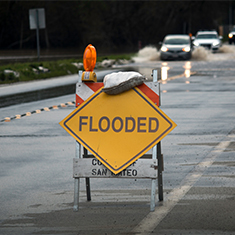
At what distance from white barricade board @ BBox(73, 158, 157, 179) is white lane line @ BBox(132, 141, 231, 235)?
348 millimetres

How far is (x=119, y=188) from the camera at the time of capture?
23.2ft

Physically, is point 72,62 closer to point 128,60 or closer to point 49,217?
point 128,60

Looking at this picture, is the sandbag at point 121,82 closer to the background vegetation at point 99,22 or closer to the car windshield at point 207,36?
the car windshield at point 207,36

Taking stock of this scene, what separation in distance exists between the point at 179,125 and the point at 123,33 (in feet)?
185

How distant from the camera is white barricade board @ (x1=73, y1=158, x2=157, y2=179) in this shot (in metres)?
6.16

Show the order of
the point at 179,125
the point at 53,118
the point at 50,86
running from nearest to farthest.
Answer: the point at 179,125
the point at 53,118
the point at 50,86

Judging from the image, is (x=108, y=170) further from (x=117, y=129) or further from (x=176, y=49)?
(x=176, y=49)

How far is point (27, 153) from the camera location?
9375 millimetres

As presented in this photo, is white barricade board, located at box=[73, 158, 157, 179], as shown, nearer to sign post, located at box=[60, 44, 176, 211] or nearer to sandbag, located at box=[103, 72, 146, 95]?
sign post, located at box=[60, 44, 176, 211]

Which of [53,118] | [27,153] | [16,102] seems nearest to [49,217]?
[27,153]

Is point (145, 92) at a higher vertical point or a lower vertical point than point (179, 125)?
higher

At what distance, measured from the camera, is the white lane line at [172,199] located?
18.2 feet

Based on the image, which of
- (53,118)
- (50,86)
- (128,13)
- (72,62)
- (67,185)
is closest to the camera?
(67,185)

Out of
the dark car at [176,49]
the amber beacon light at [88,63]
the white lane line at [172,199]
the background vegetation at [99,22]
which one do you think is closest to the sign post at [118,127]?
the amber beacon light at [88,63]
